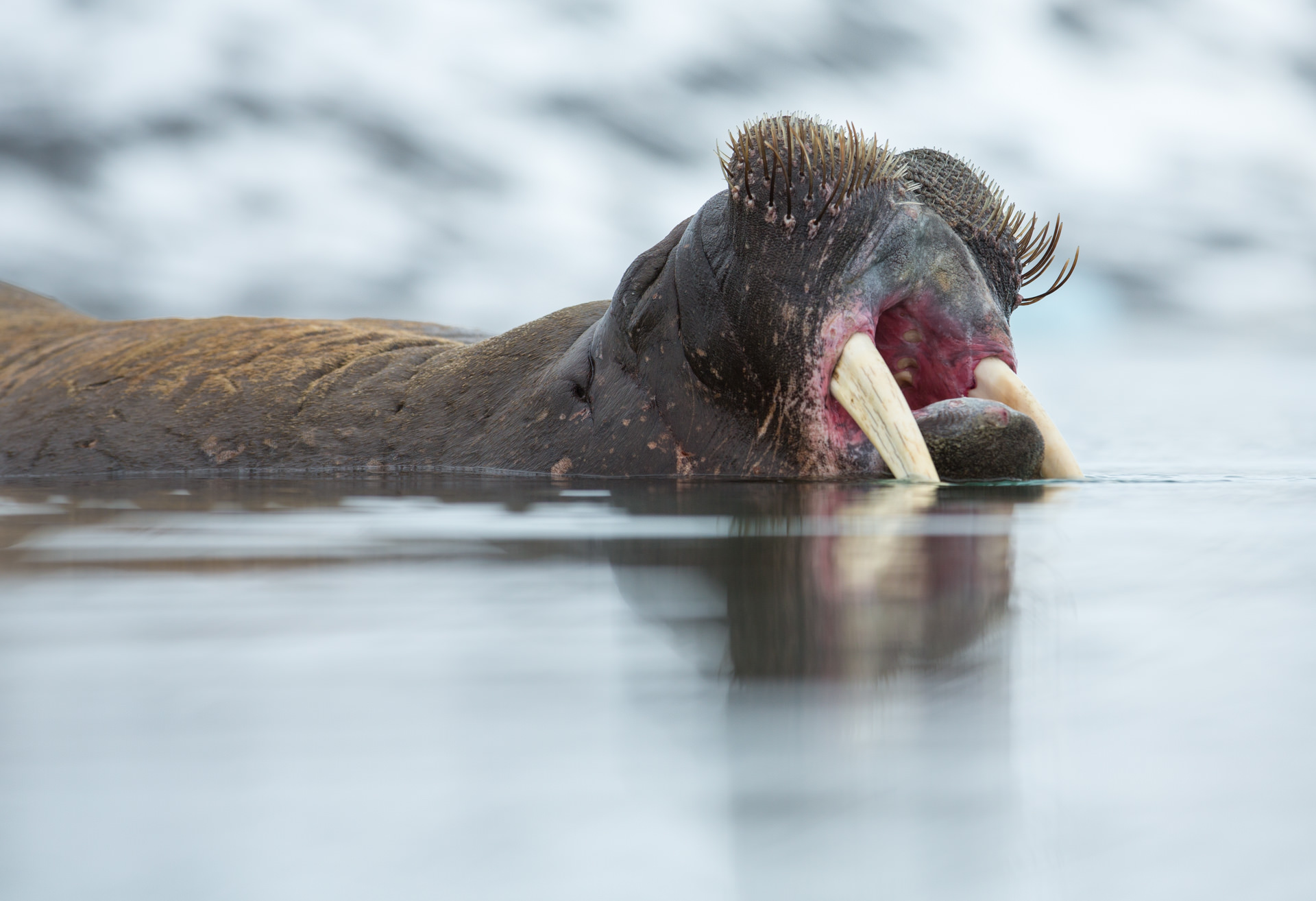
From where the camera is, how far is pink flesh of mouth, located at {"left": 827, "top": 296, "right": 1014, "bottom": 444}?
13.0ft

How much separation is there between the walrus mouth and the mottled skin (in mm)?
49

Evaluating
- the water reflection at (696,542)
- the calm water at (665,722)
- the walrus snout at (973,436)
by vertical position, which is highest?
the walrus snout at (973,436)

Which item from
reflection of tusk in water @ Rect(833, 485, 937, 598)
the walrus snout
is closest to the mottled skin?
the walrus snout

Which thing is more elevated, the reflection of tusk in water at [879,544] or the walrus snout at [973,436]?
the walrus snout at [973,436]

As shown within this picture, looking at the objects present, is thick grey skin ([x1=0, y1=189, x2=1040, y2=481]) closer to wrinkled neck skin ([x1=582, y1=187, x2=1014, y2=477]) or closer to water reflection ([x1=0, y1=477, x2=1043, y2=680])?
wrinkled neck skin ([x1=582, y1=187, x2=1014, y2=477])

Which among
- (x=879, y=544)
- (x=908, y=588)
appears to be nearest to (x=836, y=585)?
(x=908, y=588)

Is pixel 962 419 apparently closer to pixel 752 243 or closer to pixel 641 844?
pixel 752 243

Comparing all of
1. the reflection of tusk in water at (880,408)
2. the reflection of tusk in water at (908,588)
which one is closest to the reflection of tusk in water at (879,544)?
the reflection of tusk in water at (908,588)

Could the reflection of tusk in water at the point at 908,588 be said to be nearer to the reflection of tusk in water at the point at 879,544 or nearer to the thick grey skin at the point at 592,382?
A: the reflection of tusk in water at the point at 879,544

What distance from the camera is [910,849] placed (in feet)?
2.44

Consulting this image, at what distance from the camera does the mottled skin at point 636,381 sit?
3.91 meters

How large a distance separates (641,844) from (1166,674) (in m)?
0.66

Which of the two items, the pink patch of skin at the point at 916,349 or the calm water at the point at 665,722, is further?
the pink patch of skin at the point at 916,349

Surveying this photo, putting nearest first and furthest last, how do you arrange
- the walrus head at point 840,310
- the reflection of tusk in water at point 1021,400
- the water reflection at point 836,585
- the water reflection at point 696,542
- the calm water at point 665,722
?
the calm water at point 665,722 → the water reflection at point 836,585 → the water reflection at point 696,542 → the walrus head at point 840,310 → the reflection of tusk in water at point 1021,400
